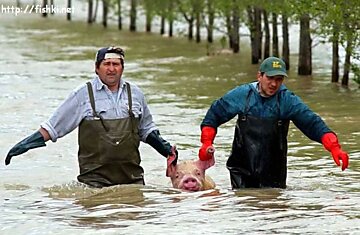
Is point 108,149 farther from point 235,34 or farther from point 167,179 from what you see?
point 235,34

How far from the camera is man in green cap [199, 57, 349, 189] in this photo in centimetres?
1052

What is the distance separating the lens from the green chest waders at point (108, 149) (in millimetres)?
10453

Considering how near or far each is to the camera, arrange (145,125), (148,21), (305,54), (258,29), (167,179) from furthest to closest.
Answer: (148,21), (258,29), (305,54), (167,179), (145,125)

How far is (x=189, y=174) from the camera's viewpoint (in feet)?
36.3

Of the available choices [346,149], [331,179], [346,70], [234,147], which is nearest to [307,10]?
[346,70]

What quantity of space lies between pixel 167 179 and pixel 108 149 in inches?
112

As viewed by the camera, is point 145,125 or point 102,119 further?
point 145,125

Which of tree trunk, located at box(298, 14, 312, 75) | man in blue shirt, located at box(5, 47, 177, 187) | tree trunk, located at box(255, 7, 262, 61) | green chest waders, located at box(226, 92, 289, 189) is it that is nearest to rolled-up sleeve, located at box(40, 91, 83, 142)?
man in blue shirt, located at box(5, 47, 177, 187)

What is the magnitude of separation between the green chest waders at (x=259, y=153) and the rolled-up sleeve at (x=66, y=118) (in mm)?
1607

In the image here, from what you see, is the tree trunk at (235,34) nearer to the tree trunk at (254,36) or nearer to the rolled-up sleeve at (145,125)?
the tree trunk at (254,36)

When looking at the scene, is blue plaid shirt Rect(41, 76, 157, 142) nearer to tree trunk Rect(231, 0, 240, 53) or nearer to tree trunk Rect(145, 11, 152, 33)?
tree trunk Rect(231, 0, 240, 53)

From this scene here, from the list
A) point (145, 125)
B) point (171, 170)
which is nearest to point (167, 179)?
point (171, 170)

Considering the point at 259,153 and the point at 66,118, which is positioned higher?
the point at 66,118

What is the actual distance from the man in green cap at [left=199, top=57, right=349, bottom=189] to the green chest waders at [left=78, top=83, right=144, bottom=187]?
2.37 ft
